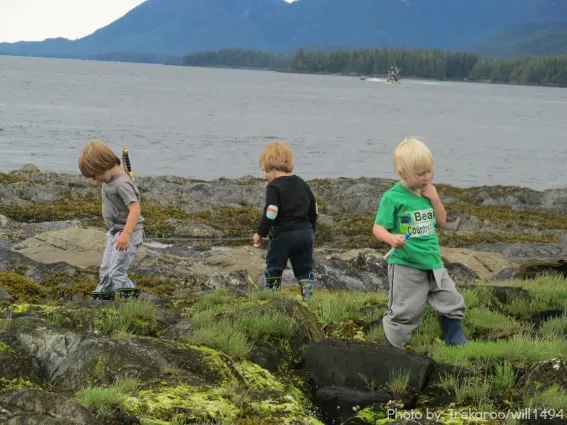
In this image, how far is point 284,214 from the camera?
10398 millimetres

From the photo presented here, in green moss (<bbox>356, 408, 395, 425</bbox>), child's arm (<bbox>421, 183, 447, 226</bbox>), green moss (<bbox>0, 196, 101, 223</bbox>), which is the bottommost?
green moss (<bbox>0, 196, 101, 223</bbox>)

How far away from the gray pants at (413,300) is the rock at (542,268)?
4909 mm

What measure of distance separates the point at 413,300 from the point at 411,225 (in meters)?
0.71

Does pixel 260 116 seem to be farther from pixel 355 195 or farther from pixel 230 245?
pixel 230 245

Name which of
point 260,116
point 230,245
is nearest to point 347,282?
Answer: point 230,245

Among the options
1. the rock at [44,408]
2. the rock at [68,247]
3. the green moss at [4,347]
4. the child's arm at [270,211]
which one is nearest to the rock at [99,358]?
the green moss at [4,347]

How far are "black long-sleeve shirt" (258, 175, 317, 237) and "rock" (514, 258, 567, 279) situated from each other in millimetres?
4112

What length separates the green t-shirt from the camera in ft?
25.2

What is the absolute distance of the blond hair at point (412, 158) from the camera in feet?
24.7

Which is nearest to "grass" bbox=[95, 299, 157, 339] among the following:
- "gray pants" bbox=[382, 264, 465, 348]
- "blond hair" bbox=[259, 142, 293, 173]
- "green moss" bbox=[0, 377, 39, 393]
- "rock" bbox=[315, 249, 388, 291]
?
"green moss" bbox=[0, 377, 39, 393]

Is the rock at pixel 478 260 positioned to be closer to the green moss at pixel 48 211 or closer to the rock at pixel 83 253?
the rock at pixel 83 253

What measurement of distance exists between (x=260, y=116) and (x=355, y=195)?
71717mm

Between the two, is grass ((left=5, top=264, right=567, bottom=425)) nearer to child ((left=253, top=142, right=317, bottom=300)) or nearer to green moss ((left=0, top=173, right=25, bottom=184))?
child ((left=253, top=142, right=317, bottom=300))

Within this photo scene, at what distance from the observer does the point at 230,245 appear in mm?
22375
